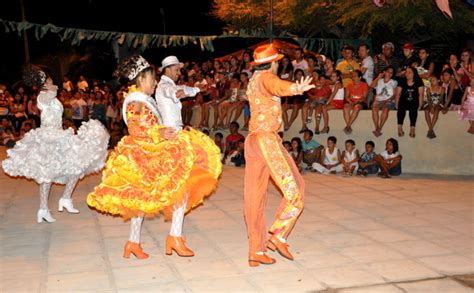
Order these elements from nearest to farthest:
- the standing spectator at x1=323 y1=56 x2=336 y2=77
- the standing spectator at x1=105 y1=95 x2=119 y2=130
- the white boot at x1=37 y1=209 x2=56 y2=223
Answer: the white boot at x1=37 y1=209 x2=56 y2=223 < the standing spectator at x1=323 y1=56 x2=336 y2=77 < the standing spectator at x1=105 y1=95 x2=119 y2=130

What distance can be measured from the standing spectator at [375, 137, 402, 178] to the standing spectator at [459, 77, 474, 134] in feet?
4.65

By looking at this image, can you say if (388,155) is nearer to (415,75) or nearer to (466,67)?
(415,75)

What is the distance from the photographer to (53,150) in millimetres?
6719

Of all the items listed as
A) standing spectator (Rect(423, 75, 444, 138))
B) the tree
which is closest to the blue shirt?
standing spectator (Rect(423, 75, 444, 138))

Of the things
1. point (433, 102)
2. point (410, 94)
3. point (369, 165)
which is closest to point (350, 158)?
point (369, 165)

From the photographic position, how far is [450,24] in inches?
548

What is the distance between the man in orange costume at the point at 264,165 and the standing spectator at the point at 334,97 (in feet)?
21.7

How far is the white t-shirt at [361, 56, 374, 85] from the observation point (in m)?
11.9

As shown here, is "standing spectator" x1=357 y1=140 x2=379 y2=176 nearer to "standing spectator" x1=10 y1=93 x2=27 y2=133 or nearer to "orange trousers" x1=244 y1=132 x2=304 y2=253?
"orange trousers" x1=244 y1=132 x2=304 y2=253

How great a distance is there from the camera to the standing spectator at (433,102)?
10.7 meters

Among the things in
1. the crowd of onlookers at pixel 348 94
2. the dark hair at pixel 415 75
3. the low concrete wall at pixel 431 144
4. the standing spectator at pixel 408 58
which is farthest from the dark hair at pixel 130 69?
the standing spectator at pixel 408 58

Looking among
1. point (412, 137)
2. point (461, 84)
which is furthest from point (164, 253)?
point (461, 84)

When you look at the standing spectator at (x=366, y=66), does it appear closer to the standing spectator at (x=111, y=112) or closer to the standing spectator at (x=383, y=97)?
the standing spectator at (x=383, y=97)

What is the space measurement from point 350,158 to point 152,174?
21.7ft
